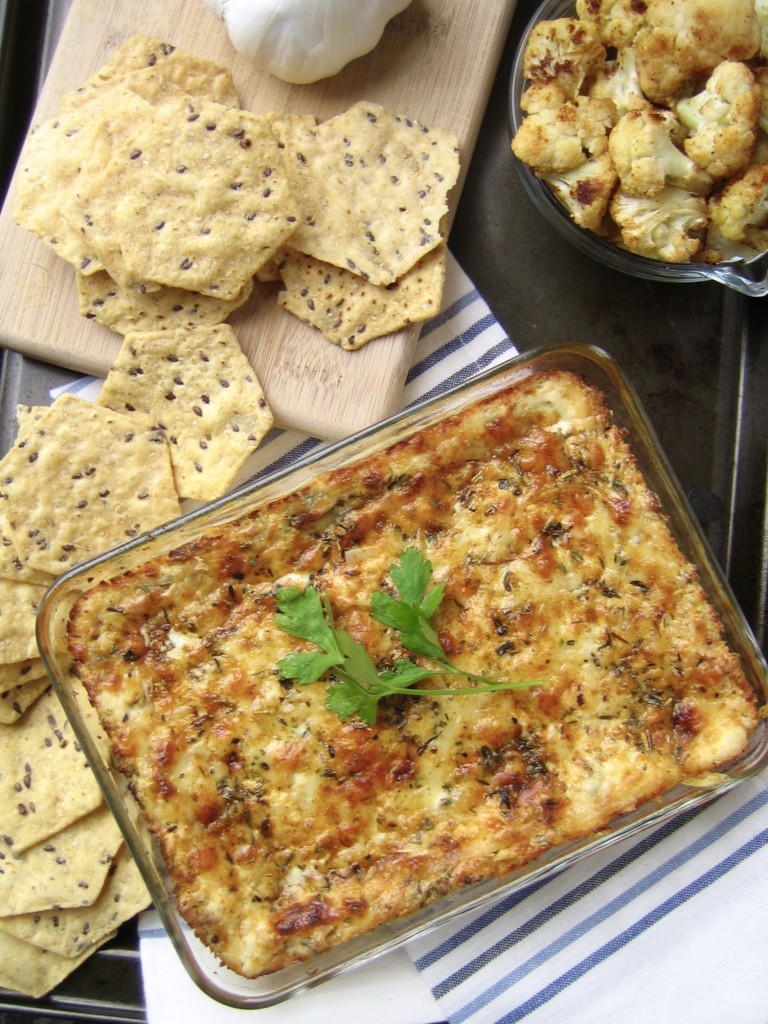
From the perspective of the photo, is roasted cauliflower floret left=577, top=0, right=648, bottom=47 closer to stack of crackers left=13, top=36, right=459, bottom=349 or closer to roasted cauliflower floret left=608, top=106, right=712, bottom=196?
roasted cauliflower floret left=608, top=106, right=712, bottom=196

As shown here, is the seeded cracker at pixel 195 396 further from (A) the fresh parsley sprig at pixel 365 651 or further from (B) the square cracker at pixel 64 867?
(B) the square cracker at pixel 64 867

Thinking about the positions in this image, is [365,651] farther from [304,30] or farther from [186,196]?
[304,30]

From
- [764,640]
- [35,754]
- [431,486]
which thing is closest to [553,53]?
[431,486]

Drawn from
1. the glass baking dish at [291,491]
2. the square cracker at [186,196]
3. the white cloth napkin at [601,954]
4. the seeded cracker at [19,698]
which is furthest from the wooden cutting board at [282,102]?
the white cloth napkin at [601,954]

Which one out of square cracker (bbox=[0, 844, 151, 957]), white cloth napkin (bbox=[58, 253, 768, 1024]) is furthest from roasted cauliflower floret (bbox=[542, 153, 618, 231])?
square cracker (bbox=[0, 844, 151, 957])

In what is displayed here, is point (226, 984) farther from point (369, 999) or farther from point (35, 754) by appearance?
point (35, 754)

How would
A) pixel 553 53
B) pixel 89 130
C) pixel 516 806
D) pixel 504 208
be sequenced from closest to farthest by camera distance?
pixel 516 806
pixel 553 53
pixel 89 130
pixel 504 208
